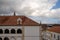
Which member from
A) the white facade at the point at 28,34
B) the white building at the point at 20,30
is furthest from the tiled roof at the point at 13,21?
the white facade at the point at 28,34

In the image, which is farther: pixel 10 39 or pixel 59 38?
pixel 59 38

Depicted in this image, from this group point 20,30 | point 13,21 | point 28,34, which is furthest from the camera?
point 13,21

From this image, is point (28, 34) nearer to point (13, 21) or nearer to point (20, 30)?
point (20, 30)

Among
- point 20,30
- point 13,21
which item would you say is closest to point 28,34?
point 20,30

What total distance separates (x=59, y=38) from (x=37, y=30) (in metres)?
9.24

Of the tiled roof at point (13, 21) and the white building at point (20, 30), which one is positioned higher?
the tiled roof at point (13, 21)

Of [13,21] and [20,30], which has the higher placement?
[13,21]

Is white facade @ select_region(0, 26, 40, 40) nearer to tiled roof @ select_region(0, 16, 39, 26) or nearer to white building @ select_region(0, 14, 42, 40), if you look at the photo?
white building @ select_region(0, 14, 42, 40)

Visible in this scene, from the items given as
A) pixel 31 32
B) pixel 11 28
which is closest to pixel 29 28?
pixel 31 32

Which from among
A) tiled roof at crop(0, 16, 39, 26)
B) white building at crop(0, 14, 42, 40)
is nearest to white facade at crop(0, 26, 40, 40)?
white building at crop(0, 14, 42, 40)

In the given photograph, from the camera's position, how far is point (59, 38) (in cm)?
5784

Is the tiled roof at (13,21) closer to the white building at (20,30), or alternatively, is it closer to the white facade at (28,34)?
the white building at (20,30)

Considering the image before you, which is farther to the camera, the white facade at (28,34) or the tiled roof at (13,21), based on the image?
the tiled roof at (13,21)

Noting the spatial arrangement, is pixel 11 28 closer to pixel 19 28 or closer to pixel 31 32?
pixel 19 28
